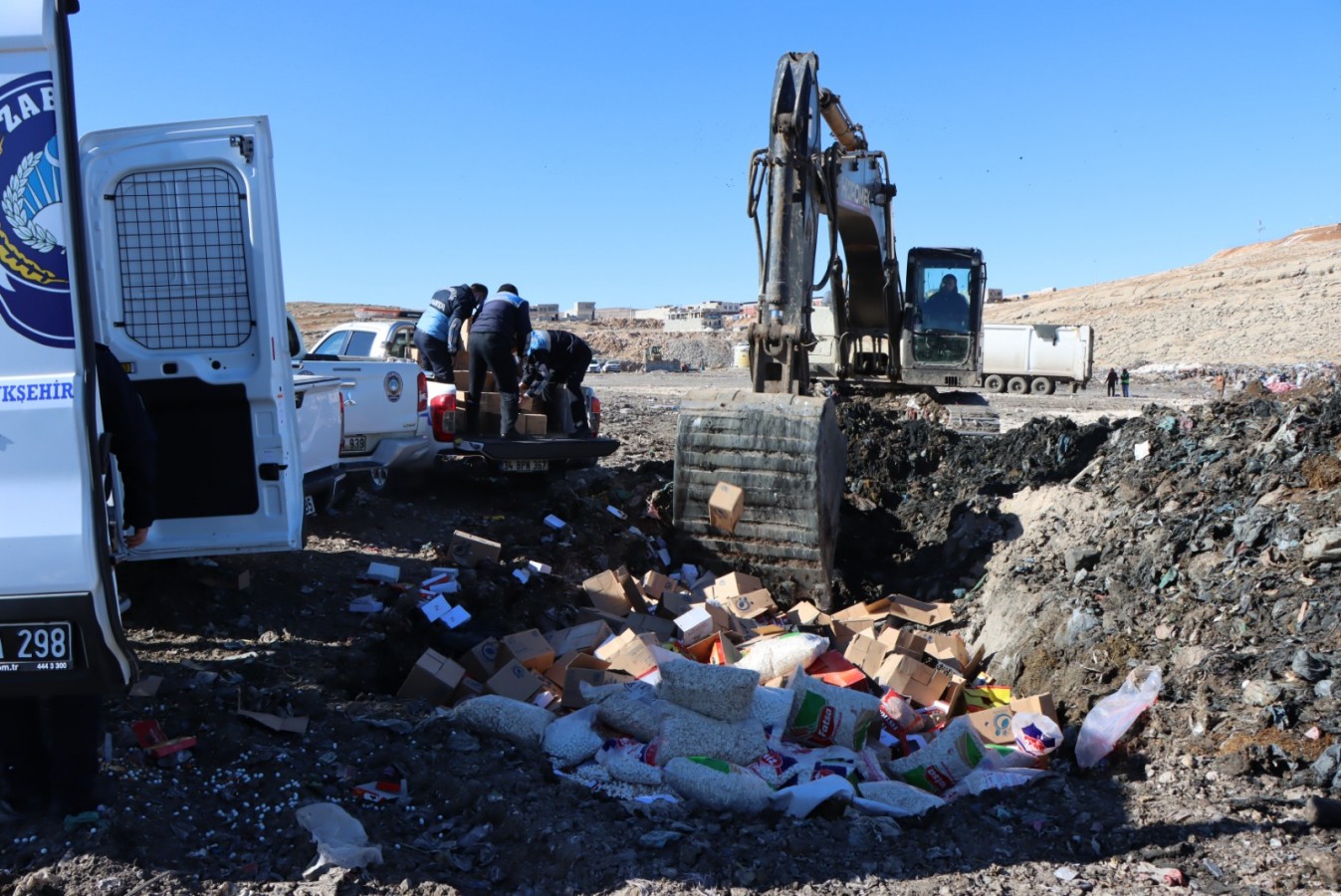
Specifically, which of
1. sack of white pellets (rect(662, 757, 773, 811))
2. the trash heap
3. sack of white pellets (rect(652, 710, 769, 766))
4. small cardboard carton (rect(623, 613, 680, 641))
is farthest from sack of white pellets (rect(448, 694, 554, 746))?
small cardboard carton (rect(623, 613, 680, 641))

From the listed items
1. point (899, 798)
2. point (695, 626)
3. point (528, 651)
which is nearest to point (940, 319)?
point (695, 626)

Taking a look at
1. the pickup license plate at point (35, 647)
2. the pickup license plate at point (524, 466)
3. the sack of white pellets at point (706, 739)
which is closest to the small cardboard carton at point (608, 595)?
the pickup license plate at point (524, 466)

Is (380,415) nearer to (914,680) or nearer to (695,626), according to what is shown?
(695,626)

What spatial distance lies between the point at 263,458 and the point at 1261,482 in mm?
5951

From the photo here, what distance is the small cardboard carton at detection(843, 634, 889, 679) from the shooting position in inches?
254

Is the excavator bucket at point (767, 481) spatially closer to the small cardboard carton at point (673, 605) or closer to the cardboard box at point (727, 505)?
the cardboard box at point (727, 505)

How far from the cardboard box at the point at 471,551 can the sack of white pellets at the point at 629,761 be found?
9.93ft

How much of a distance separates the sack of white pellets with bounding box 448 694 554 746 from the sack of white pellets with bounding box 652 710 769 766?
0.54 meters

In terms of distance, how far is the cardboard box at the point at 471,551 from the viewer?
24.4 feet

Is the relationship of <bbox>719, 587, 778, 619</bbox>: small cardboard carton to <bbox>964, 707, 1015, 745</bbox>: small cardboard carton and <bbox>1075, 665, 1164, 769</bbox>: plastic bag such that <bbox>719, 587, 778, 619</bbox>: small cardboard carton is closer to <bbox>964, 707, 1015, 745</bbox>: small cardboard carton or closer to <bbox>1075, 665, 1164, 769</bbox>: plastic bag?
<bbox>964, 707, 1015, 745</bbox>: small cardboard carton

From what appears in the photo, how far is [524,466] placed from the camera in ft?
30.0

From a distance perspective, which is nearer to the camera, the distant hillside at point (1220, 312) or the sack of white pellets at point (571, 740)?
the sack of white pellets at point (571, 740)

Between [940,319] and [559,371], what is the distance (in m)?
5.92

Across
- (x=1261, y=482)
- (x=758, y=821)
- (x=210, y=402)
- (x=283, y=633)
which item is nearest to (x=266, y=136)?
(x=210, y=402)
